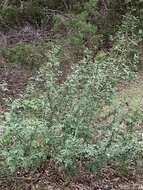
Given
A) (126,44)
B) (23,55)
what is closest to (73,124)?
(126,44)

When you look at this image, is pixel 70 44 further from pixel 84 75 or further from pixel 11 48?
pixel 84 75

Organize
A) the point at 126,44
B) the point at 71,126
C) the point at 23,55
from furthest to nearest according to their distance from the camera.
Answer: the point at 23,55, the point at 126,44, the point at 71,126

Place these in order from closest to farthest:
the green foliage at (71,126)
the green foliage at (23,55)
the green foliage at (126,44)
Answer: the green foliage at (71,126) → the green foliage at (126,44) → the green foliage at (23,55)

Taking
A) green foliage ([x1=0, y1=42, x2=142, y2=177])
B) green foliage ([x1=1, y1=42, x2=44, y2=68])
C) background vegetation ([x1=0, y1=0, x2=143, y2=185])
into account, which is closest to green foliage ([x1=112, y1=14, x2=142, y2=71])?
background vegetation ([x1=0, y1=0, x2=143, y2=185])

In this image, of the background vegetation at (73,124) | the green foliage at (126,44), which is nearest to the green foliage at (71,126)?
the background vegetation at (73,124)

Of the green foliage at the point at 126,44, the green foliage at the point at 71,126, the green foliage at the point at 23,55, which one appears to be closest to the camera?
the green foliage at the point at 71,126

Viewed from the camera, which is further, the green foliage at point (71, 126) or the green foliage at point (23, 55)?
the green foliage at point (23, 55)

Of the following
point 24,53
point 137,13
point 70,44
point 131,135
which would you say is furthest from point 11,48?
point 131,135

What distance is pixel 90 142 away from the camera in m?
6.25

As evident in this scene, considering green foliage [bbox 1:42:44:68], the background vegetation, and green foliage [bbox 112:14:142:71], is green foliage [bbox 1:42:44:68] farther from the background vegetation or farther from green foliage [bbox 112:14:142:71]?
the background vegetation

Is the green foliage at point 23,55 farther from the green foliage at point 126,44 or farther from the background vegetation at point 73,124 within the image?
the background vegetation at point 73,124

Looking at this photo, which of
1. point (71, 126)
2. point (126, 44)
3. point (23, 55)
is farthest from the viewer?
point (23, 55)

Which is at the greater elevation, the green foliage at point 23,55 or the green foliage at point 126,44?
the green foliage at point 126,44

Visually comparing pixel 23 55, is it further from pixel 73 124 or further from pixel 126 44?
pixel 73 124
